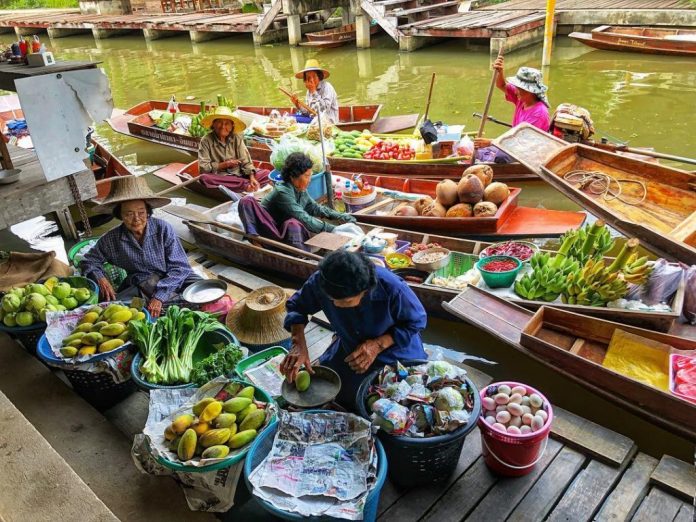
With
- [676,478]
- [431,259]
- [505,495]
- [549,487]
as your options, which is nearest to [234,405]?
[505,495]

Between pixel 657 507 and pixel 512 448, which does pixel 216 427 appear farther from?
pixel 657 507

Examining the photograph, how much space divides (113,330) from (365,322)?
5.49ft

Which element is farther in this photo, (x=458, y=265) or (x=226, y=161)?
(x=226, y=161)

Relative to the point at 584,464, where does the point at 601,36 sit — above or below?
above

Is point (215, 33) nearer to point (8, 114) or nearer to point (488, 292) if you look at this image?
point (8, 114)

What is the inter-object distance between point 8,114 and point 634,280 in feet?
37.4

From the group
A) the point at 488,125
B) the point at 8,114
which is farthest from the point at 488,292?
the point at 8,114

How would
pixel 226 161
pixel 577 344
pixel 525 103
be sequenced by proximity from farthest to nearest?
pixel 226 161, pixel 525 103, pixel 577 344

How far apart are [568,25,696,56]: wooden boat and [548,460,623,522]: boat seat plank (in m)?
12.8

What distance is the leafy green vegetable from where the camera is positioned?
10.6 feet

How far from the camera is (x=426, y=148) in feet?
23.8

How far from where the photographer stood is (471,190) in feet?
19.0

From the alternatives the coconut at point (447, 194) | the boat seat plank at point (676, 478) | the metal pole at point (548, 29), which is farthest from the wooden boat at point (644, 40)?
the boat seat plank at point (676, 478)

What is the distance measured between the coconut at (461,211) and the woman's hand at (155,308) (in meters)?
3.17
